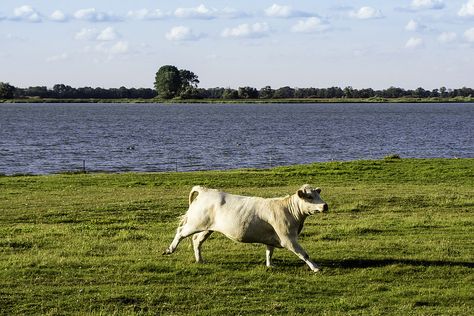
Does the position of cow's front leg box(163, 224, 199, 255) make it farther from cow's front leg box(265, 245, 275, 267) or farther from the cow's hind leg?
cow's front leg box(265, 245, 275, 267)

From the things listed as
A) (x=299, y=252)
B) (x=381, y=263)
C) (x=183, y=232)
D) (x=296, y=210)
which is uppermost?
(x=296, y=210)

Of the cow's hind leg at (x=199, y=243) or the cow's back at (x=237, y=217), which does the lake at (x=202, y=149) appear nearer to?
the cow's hind leg at (x=199, y=243)

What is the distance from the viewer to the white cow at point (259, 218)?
14523 mm

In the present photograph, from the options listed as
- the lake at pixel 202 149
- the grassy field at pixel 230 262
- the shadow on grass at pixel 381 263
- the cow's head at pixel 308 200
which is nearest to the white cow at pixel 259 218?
the cow's head at pixel 308 200

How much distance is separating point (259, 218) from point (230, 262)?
1240mm

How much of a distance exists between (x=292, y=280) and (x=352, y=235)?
549 centimetres

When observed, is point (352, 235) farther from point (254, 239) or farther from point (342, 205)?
point (342, 205)

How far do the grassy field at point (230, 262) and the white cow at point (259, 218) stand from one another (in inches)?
22.8

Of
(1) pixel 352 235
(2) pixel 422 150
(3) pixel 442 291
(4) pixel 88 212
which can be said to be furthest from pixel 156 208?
(2) pixel 422 150

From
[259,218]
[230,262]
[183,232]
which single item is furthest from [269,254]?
[183,232]

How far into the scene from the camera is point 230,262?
601 inches

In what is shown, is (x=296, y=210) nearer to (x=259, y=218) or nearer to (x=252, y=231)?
(x=259, y=218)

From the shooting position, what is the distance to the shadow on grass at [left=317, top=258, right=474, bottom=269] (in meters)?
15.0

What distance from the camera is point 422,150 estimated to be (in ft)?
258
